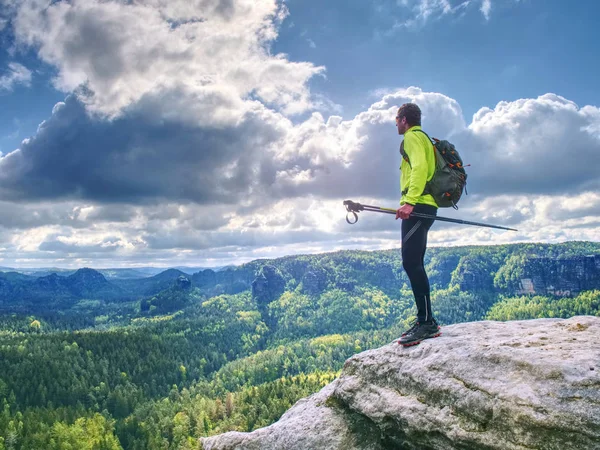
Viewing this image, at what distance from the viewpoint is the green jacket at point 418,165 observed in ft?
35.4

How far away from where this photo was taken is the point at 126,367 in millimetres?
184500

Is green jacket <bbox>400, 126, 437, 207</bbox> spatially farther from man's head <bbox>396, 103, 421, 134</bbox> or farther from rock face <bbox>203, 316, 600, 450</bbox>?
rock face <bbox>203, 316, 600, 450</bbox>

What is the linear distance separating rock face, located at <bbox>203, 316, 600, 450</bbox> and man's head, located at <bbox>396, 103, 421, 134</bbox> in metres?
6.12

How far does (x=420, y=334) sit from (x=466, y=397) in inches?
113

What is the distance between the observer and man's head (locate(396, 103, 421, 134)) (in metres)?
11.8

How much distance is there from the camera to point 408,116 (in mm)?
11805

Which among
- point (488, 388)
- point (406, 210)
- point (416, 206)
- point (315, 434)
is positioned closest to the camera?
point (488, 388)

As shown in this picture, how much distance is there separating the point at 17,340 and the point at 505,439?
232 meters

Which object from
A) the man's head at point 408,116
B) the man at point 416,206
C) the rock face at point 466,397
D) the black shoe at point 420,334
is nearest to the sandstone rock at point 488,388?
the rock face at point 466,397

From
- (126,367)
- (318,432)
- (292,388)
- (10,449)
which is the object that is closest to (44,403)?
(126,367)

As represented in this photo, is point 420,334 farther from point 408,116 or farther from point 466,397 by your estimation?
point 408,116

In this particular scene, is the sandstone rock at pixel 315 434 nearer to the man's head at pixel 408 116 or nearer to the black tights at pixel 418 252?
the black tights at pixel 418 252

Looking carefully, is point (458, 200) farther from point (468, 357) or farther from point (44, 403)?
point (44, 403)

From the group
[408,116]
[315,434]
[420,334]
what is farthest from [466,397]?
[408,116]
